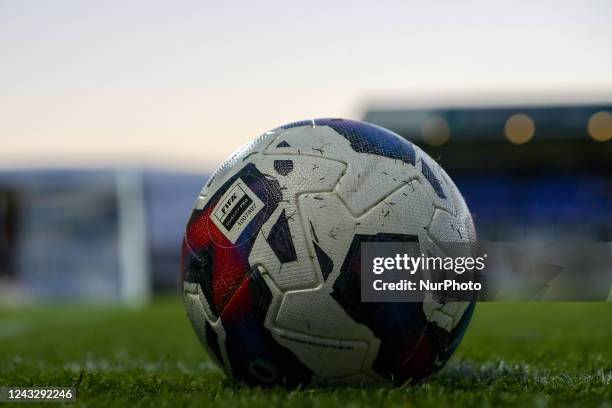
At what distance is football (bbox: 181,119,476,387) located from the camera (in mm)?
2660

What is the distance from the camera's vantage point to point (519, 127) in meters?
28.2

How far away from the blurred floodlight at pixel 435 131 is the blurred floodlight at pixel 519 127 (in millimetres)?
2306

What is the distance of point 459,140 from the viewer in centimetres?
2880

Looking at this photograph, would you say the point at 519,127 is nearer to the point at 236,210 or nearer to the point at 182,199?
the point at 182,199

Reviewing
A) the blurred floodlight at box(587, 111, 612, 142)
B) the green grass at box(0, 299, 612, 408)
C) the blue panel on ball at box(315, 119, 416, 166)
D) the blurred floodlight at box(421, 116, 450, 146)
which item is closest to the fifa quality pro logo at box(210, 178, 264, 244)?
the blue panel on ball at box(315, 119, 416, 166)

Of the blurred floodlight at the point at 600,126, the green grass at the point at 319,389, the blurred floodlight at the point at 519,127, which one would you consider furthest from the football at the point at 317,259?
the blurred floodlight at the point at 600,126

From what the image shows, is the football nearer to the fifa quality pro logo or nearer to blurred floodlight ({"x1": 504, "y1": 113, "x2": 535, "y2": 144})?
the fifa quality pro logo

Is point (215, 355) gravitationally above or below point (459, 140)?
above

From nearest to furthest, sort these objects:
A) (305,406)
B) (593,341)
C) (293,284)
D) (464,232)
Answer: (305,406)
(293,284)
(464,232)
(593,341)

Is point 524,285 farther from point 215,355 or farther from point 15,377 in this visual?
point 15,377

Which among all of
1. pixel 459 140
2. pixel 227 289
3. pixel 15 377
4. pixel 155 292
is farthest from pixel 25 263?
pixel 227 289

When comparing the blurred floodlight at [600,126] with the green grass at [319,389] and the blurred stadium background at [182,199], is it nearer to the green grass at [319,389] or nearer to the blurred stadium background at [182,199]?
the blurred stadium background at [182,199]

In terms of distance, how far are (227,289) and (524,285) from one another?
192 centimetres

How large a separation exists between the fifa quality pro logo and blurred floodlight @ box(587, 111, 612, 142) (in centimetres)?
2722
